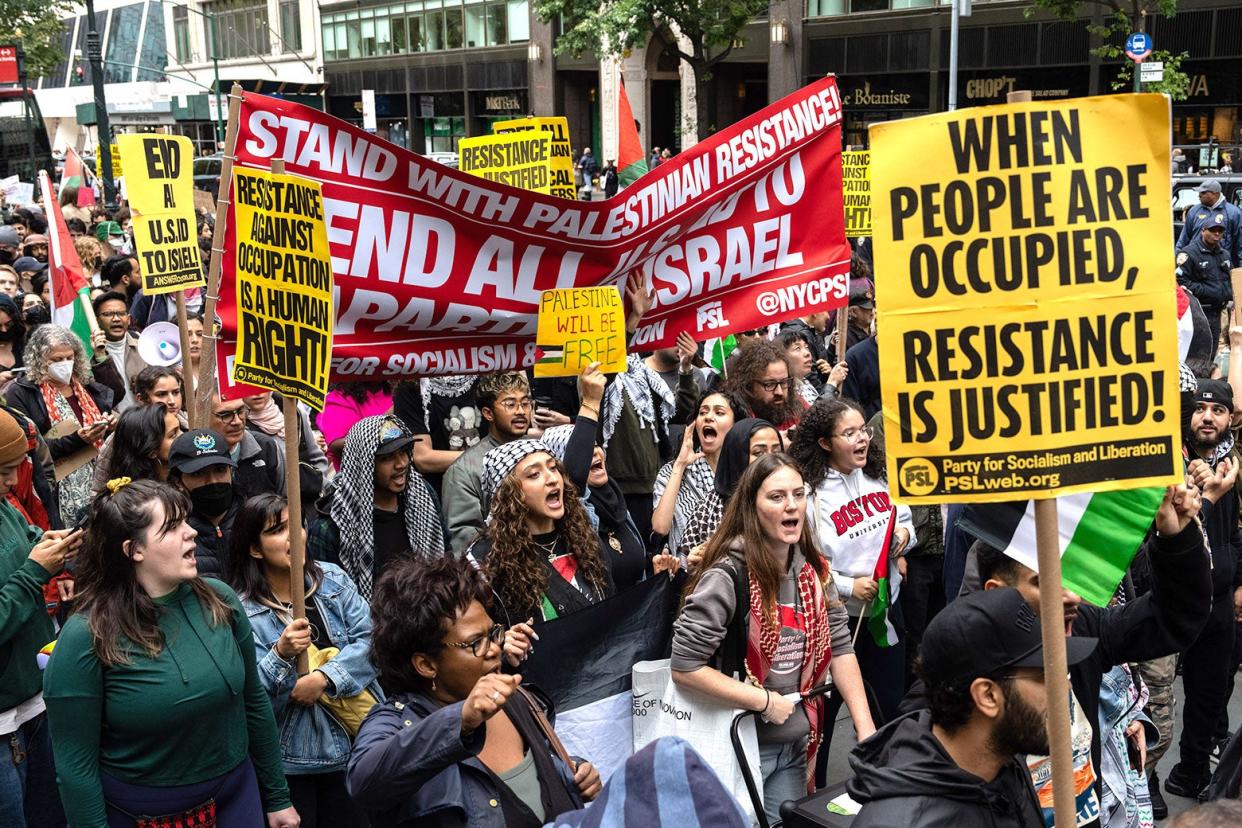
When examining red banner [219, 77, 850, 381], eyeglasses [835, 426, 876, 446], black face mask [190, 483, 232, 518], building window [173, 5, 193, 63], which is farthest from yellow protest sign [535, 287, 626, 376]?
building window [173, 5, 193, 63]

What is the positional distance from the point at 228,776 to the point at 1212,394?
14.4ft

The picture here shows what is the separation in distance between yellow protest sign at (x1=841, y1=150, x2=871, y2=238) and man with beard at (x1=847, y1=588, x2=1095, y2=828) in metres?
7.04

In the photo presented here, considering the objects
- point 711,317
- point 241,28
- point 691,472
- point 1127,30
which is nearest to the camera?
point 691,472

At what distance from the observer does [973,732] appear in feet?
9.79

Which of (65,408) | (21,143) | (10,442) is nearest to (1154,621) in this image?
(10,442)

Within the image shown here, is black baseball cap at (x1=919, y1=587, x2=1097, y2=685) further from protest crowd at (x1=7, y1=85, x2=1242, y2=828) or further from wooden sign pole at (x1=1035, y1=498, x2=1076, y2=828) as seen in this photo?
wooden sign pole at (x1=1035, y1=498, x2=1076, y2=828)

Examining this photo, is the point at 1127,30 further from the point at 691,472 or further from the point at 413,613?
the point at 413,613

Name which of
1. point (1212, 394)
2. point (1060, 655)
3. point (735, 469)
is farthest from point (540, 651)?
point (1212, 394)

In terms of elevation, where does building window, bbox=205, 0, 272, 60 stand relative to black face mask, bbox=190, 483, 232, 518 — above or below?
above

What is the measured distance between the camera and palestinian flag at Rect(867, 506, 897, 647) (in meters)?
5.41

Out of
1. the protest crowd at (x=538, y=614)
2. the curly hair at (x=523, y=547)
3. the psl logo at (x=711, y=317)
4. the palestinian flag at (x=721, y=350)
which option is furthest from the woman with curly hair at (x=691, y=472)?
the palestinian flag at (x=721, y=350)

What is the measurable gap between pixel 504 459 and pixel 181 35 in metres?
71.3

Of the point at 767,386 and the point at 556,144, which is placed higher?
the point at 556,144

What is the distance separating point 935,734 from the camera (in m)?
3.04
